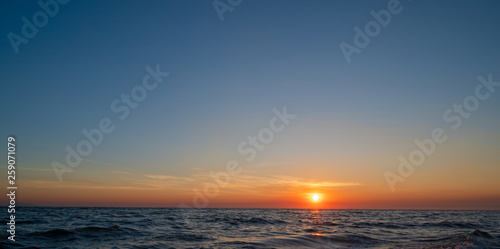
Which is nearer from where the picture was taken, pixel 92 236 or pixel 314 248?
pixel 314 248

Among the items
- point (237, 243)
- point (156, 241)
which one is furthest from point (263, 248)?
point (156, 241)

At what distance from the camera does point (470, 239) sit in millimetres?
22125

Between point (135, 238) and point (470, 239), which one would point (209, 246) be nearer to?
point (135, 238)

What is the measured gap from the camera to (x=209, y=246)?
60.5ft

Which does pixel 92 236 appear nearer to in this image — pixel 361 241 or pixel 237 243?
pixel 237 243

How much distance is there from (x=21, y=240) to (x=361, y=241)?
2289 centimetres

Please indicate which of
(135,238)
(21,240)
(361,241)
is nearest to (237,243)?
(135,238)

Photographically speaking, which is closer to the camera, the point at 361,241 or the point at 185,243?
the point at 185,243

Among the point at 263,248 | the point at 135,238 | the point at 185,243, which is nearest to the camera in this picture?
the point at 263,248

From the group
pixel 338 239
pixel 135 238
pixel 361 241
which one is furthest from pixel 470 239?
pixel 135 238

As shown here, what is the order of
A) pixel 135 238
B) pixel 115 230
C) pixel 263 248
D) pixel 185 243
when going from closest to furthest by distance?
pixel 263 248, pixel 185 243, pixel 135 238, pixel 115 230

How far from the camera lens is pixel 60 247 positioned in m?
18.0

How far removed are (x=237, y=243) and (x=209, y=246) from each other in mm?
2190

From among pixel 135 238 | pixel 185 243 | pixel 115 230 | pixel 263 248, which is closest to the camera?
pixel 263 248
